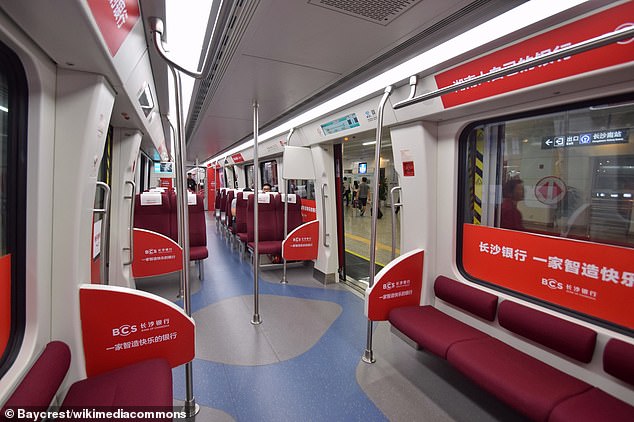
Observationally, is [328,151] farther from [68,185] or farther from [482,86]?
[68,185]

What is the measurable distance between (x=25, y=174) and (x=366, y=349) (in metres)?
2.80

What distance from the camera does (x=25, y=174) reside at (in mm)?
1551

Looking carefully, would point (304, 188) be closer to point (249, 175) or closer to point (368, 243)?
point (368, 243)

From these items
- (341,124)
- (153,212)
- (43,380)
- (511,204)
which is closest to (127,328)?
(43,380)

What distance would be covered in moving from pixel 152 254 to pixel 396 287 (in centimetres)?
323

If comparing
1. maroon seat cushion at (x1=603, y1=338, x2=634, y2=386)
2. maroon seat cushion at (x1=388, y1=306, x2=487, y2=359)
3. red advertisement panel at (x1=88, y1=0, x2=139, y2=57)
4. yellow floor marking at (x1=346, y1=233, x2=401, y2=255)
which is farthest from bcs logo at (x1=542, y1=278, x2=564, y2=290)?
yellow floor marking at (x1=346, y1=233, x2=401, y2=255)

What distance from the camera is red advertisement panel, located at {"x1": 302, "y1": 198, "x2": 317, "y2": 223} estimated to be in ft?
18.8

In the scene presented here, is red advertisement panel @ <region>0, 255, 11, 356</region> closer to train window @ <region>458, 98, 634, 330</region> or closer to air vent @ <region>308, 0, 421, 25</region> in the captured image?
air vent @ <region>308, 0, 421, 25</region>

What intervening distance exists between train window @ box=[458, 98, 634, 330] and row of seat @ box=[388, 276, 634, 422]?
0.70ft

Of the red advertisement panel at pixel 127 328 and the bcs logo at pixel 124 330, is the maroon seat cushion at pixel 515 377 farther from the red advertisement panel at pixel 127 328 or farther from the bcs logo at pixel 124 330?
the bcs logo at pixel 124 330

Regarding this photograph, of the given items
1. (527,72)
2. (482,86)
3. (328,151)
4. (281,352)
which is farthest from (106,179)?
(527,72)

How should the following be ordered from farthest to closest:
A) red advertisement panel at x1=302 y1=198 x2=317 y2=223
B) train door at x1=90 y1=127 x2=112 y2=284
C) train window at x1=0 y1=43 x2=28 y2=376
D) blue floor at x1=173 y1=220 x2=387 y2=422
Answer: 1. red advertisement panel at x1=302 y1=198 x2=317 y2=223
2. train door at x1=90 y1=127 x2=112 y2=284
3. blue floor at x1=173 y1=220 x2=387 y2=422
4. train window at x1=0 y1=43 x2=28 y2=376

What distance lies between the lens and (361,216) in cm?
1396

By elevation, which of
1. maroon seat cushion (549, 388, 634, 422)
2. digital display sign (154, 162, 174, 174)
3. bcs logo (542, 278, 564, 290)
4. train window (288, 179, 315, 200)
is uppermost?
digital display sign (154, 162, 174, 174)
